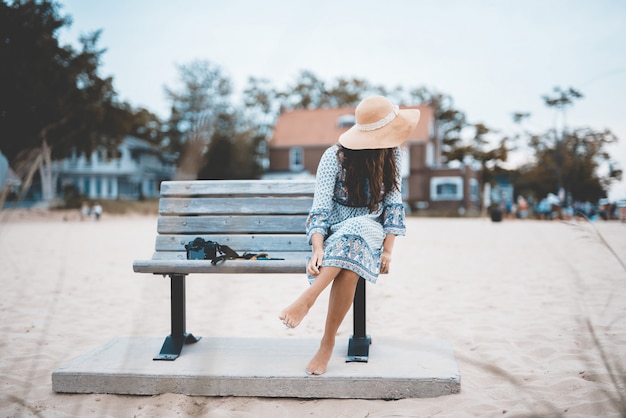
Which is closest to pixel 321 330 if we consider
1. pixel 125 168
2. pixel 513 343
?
pixel 513 343

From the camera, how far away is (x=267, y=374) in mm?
2916

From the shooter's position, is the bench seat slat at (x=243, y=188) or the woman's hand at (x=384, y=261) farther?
the bench seat slat at (x=243, y=188)

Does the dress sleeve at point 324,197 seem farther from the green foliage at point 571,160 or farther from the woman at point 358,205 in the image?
the green foliage at point 571,160

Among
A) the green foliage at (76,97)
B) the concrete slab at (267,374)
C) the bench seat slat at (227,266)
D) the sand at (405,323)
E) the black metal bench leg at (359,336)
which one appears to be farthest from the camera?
the green foliage at (76,97)

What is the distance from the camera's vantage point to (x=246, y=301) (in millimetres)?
5867

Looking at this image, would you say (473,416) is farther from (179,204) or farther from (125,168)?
(125,168)

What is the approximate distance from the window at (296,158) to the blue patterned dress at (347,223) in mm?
38597

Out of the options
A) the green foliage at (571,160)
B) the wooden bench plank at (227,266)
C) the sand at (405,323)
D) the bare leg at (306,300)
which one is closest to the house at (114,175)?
the green foliage at (571,160)

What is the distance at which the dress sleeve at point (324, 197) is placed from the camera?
303cm

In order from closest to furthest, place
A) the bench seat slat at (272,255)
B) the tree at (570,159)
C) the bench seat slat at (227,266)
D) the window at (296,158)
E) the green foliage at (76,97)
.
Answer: the bench seat slat at (227,266) → the bench seat slat at (272,255) → the green foliage at (76,97) → the tree at (570,159) → the window at (296,158)

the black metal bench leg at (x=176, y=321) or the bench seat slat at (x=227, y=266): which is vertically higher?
the bench seat slat at (x=227, y=266)

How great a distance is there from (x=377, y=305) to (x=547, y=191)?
1642 inches

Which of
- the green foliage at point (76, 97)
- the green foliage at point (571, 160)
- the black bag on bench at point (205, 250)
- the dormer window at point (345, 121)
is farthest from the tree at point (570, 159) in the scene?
the black bag on bench at point (205, 250)

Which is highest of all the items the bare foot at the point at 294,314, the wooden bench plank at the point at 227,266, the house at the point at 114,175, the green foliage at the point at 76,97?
the green foliage at the point at 76,97
